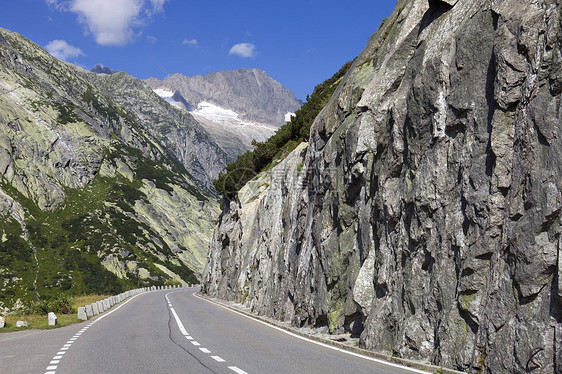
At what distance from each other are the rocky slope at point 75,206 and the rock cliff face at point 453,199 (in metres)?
73.7

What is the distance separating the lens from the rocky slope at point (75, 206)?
9873 centimetres

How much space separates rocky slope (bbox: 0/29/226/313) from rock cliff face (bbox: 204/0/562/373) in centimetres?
7375

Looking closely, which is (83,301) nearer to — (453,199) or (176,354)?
(176,354)

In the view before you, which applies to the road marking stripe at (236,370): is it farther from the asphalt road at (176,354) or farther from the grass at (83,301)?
the grass at (83,301)

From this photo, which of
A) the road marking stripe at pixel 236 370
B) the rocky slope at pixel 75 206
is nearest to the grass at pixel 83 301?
the road marking stripe at pixel 236 370

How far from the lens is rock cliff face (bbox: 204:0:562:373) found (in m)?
7.95

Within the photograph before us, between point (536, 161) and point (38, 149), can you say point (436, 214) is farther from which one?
point (38, 149)

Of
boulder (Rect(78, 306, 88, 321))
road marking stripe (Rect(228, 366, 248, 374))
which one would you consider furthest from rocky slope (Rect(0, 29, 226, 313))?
road marking stripe (Rect(228, 366, 248, 374))

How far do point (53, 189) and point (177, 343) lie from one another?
419 feet

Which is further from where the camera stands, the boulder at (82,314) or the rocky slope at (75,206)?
the rocky slope at (75,206)

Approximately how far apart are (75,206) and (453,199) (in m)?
132

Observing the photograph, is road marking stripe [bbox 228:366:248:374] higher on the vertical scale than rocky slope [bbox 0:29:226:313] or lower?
lower

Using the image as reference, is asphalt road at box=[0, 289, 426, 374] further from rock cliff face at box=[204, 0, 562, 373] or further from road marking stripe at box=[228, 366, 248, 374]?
rock cliff face at box=[204, 0, 562, 373]

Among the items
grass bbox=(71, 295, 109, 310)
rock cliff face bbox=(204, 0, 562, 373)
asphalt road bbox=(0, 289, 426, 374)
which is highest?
rock cliff face bbox=(204, 0, 562, 373)
